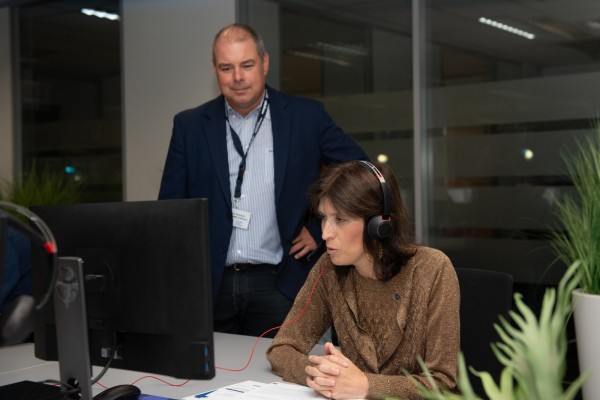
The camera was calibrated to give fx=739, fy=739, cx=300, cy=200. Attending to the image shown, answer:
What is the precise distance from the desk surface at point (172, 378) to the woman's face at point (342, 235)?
35 cm

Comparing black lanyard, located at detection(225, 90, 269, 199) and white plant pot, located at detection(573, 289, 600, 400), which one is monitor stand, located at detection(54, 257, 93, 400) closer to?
black lanyard, located at detection(225, 90, 269, 199)

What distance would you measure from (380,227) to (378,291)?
0.19m

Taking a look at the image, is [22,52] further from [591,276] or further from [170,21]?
[591,276]

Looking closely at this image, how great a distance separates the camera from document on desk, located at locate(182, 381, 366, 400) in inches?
63.5

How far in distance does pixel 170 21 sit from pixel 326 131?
2.72 metres

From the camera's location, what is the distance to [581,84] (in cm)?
374

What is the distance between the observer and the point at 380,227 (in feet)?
5.90

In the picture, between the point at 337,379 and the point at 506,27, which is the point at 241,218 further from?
the point at 506,27

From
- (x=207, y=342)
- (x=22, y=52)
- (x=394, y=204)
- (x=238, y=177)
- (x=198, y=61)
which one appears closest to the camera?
(x=207, y=342)

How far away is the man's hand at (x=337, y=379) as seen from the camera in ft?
5.18

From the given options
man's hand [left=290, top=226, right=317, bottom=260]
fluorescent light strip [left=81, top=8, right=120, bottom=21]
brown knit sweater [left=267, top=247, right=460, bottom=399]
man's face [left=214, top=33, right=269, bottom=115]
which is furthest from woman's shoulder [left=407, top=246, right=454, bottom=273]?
fluorescent light strip [left=81, top=8, right=120, bottom=21]

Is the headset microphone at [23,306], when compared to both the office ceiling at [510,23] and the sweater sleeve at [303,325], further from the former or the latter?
the office ceiling at [510,23]

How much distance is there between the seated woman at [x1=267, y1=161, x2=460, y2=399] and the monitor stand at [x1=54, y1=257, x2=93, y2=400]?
1.70 feet

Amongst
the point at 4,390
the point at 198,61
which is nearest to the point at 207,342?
the point at 4,390
